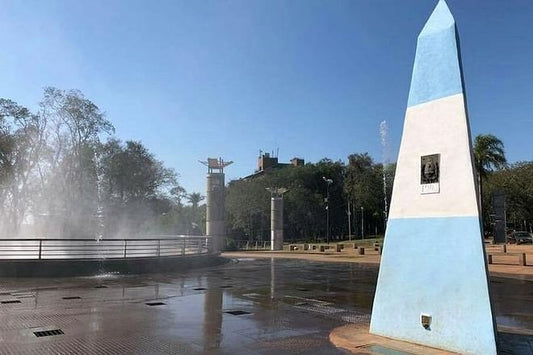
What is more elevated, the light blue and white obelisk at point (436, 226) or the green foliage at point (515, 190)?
the green foliage at point (515, 190)

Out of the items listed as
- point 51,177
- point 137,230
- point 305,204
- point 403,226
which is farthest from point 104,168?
point 403,226

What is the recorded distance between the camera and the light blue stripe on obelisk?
754 centimetres

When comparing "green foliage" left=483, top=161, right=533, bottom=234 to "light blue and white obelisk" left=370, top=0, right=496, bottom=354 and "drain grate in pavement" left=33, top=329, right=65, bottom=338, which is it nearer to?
"light blue and white obelisk" left=370, top=0, right=496, bottom=354

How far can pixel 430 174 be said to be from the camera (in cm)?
762

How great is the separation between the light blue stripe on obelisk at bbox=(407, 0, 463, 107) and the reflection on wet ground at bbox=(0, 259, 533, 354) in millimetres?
4076

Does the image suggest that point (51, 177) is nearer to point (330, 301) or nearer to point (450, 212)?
point (330, 301)

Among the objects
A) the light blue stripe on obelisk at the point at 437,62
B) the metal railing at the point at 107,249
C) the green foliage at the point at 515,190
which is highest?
the green foliage at the point at 515,190

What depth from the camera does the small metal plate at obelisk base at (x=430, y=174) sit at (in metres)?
7.52

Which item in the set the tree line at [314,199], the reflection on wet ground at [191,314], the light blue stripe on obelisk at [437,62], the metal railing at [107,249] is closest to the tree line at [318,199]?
the tree line at [314,199]

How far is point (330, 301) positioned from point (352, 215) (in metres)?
78.8

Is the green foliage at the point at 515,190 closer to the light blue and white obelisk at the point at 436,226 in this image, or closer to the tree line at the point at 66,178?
the tree line at the point at 66,178

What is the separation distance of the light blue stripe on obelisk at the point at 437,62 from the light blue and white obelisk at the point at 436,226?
2cm

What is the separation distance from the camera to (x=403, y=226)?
25.9 ft

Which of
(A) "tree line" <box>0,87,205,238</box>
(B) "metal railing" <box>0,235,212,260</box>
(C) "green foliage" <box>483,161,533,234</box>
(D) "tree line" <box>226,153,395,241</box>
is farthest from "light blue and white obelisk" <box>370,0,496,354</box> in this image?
(D) "tree line" <box>226,153,395,241</box>
